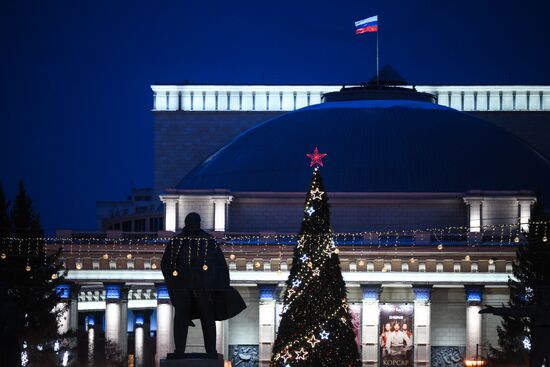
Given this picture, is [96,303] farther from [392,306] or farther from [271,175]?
[392,306]

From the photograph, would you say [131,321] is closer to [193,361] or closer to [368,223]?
[368,223]

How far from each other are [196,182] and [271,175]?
4.66 meters

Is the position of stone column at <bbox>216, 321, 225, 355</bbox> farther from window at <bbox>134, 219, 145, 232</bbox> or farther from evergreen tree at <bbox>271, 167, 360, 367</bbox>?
window at <bbox>134, 219, 145, 232</bbox>

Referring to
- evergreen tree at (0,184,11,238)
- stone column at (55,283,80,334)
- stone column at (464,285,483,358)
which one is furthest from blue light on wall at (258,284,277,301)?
evergreen tree at (0,184,11,238)

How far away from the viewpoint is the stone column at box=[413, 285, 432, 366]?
348 ft

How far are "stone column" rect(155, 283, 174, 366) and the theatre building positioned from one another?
9 cm

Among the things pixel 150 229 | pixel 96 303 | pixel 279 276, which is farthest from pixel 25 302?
pixel 150 229

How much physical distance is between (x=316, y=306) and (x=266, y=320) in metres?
36.7

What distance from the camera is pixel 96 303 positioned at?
5251 inches

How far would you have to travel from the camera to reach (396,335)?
107 metres

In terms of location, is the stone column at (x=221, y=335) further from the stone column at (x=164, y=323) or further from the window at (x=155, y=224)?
the window at (x=155, y=224)

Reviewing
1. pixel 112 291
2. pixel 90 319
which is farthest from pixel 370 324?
pixel 90 319

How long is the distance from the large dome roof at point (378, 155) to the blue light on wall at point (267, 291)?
27.1ft

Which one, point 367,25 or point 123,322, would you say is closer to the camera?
point 123,322
